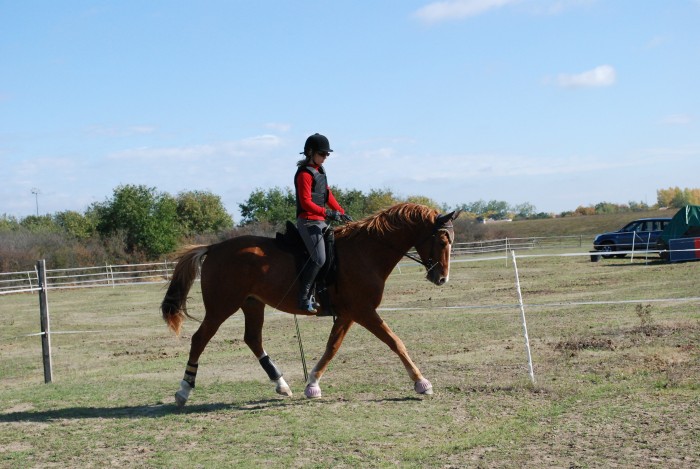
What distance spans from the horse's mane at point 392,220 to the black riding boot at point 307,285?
617 mm

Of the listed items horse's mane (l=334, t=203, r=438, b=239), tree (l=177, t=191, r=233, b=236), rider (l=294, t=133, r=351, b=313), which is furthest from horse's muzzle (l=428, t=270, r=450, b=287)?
tree (l=177, t=191, r=233, b=236)

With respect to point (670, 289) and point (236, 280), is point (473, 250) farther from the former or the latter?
point (236, 280)

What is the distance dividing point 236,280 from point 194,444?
2.13 meters

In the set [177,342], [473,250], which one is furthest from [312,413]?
[473,250]

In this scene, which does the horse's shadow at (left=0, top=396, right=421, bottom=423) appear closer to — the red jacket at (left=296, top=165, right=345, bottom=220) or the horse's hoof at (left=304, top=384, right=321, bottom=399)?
the horse's hoof at (left=304, top=384, right=321, bottom=399)

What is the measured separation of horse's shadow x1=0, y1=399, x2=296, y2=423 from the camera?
7723 millimetres

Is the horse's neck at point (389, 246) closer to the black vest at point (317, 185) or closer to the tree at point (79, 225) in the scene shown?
the black vest at point (317, 185)

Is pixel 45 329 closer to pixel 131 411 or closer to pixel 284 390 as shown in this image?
pixel 131 411

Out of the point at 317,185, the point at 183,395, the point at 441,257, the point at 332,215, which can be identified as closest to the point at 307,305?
the point at 332,215

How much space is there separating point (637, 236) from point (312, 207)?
2902 centimetres

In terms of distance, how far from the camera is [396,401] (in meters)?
7.71

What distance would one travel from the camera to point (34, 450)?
6430mm

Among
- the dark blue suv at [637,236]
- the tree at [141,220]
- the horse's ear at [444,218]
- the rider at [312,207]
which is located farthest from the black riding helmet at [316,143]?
the tree at [141,220]

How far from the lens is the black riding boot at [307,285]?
307 inches
